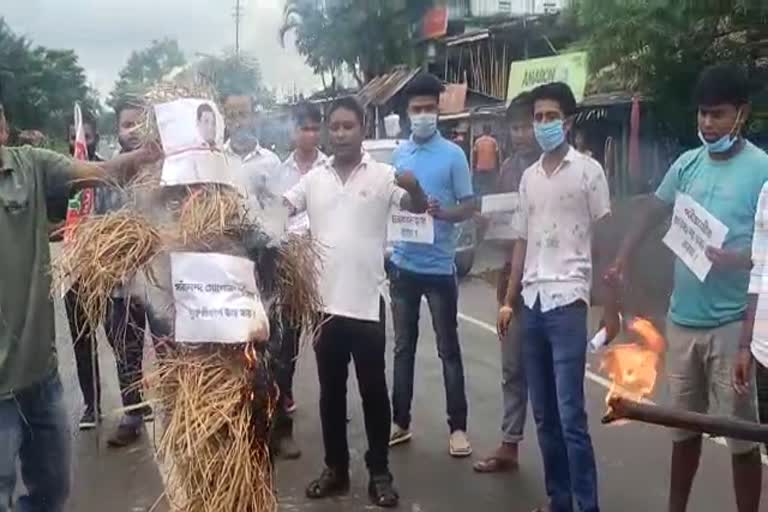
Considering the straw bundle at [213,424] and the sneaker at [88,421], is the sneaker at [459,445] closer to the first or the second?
the sneaker at [88,421]

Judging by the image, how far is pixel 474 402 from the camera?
714 cm

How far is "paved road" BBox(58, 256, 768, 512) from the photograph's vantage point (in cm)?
506

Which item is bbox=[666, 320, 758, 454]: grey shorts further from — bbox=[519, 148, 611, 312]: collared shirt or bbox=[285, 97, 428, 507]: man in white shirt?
bbox=[285, 97, 428, 507]: man in white shirt

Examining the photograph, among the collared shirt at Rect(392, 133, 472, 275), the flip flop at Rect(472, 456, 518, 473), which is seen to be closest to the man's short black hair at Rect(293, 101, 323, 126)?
the collared shirt at Rect(392, 133, 472, 275)

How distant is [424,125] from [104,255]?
2.89 metres

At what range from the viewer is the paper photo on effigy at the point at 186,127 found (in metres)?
3.31

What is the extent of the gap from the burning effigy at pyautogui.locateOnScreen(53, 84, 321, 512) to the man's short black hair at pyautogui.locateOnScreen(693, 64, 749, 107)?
1.95 meters

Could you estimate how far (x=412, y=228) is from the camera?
18.3ft

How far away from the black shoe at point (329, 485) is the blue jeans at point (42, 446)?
5.43 feet

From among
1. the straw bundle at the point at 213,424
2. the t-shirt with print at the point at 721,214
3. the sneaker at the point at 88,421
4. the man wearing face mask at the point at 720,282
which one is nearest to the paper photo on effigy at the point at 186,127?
the straw bundle at the point at 213,424

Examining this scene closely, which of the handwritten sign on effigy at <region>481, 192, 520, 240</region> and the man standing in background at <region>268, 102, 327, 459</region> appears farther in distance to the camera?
the man standing in background at <region>268, 102, 327, 459</region>

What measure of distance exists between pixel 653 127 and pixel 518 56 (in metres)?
7.59

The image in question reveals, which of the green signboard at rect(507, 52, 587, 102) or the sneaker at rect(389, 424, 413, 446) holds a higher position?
the green signboard at rect(507, 52, 587, 102)

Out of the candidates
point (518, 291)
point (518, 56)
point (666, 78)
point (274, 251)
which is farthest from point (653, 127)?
point (274, 251)
